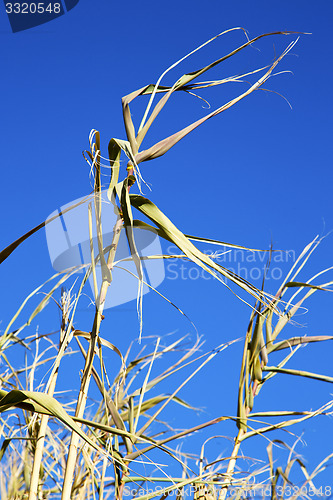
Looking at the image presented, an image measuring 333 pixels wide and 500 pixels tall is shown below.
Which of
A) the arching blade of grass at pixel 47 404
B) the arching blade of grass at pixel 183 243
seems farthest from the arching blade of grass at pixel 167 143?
the arching blade of grass at pixel 47 404

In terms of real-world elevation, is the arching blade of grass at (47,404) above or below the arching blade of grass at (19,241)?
below

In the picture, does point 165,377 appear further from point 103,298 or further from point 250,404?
point 103,298

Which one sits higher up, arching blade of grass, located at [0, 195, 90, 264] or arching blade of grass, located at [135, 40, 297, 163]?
arching blade of grass, located at [135, 40, 297, 163]

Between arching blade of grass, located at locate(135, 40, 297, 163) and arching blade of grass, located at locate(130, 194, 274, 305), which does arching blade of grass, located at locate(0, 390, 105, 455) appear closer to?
arching blade of grass, located at locate(130, 194, 274, 305)

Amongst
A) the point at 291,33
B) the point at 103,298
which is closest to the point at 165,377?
the point at 103,298

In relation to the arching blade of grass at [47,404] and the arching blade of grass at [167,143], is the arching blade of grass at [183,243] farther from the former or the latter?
the arching blade of grass at [47,404]

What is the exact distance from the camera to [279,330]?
4.31 feet

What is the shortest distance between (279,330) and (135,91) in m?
0.72

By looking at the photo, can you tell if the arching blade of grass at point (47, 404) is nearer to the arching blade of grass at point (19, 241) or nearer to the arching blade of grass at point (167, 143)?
the arching blade of grass at point (19, 241)

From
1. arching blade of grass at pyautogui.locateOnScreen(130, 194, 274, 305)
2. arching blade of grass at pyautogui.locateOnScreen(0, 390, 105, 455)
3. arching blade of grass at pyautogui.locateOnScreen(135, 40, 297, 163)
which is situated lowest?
arching blade of grass at pyautogui.locateOnScreen(0, 390, 105, 455)

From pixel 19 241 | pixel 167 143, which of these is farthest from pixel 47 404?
pixel 167 143

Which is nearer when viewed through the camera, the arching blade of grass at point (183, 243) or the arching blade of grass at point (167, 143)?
the arching blade of grass at point (183, 243)

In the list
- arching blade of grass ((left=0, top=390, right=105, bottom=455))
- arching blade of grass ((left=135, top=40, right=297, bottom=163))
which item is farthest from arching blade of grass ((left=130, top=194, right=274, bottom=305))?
arching blade of grass ((left=0, top=390, right=105, bottom=455))

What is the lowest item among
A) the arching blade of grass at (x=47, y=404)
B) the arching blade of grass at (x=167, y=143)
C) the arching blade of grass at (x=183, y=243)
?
the arching blade of grass at (x=47, y=404)
